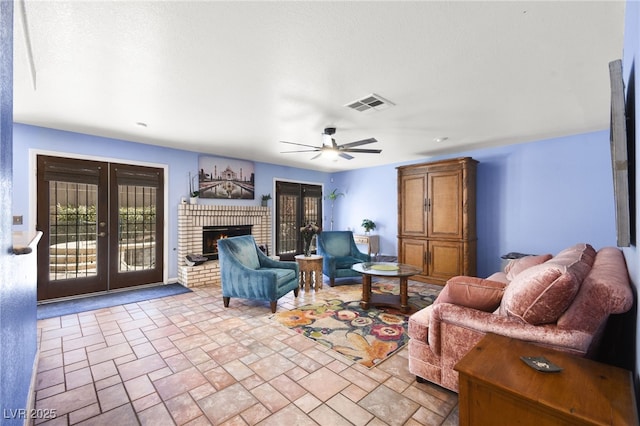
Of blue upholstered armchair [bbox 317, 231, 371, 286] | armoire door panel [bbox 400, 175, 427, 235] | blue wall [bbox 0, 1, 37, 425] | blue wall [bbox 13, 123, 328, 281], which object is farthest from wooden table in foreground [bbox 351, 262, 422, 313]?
blue wall [bbox 13, 123, 328, 281]

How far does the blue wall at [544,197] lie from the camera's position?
4.02m

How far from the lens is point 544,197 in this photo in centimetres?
445

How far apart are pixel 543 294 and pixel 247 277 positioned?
3.00 metres

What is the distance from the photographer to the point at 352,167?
22.9 feet

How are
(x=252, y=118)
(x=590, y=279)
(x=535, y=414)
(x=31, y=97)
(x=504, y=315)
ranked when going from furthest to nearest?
(x=252, y=118)
(x=31, y=97)
(x=504, y=315)
(x=590, y=279)
(x=535, y=414)

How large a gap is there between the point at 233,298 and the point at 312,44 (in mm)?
3407

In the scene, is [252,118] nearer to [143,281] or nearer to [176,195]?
[176,195]

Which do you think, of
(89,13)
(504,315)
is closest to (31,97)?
(89,13)

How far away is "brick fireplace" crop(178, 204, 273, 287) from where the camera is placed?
4926 mm

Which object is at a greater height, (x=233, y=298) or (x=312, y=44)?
(x=312, y=44)

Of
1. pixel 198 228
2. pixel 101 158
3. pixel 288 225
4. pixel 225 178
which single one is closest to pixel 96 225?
pixel 101 158

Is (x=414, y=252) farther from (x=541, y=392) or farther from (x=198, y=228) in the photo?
(x=541, y=392)

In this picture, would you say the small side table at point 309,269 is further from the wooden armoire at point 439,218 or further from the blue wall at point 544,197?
the blue wall at point 544,197

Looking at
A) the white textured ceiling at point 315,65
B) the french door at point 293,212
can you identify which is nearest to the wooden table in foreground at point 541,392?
the white textured ceiling at point 315,65
